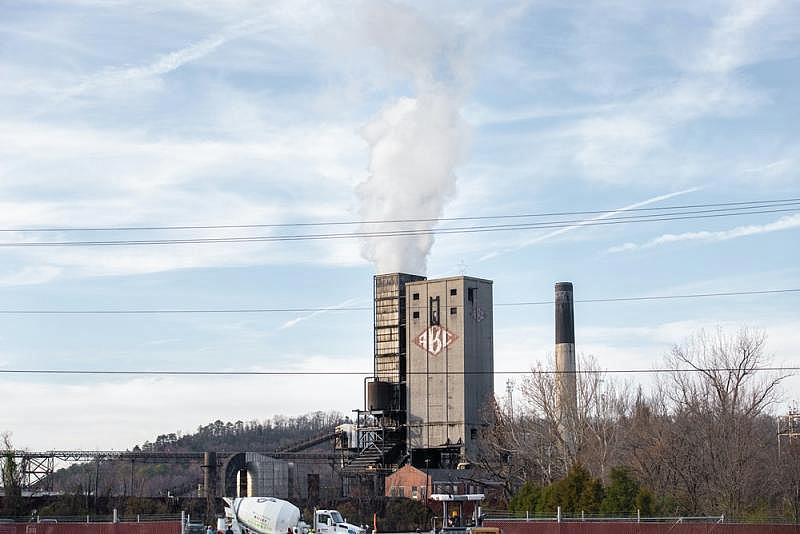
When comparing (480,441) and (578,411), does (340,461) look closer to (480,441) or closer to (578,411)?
(480,441)

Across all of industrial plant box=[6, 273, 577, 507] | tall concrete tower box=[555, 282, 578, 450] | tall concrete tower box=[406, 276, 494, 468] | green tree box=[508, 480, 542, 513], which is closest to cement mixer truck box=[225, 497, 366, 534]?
green tree box=[508, 480, 542, 513]

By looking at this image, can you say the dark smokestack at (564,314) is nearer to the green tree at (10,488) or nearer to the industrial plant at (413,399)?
the industrial plant at (413,399)

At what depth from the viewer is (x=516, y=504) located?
56.8 m

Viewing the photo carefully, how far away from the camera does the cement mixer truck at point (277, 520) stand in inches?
1763

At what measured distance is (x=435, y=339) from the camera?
3484 inches

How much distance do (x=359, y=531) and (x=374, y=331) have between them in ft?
160

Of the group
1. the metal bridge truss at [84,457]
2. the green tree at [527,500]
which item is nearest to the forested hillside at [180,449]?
the metal bridge truss at [84,457]

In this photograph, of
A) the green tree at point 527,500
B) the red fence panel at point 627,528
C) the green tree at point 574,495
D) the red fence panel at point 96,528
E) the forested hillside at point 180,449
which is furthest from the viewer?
the forested hillside at point 180,449

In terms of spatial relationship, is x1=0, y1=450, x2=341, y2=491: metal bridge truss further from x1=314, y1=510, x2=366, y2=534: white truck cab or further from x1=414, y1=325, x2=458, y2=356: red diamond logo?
x1=314, y1=510, x2=366, y2=534: white truck cab

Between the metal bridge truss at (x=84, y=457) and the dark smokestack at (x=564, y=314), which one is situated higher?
the dark smokestack at (x=564, y=314)

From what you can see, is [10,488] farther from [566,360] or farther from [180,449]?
[180,449]

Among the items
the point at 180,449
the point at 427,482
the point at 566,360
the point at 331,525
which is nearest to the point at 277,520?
the point at 331,525

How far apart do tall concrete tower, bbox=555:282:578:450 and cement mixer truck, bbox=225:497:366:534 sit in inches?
1259

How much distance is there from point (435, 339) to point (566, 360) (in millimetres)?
11551
